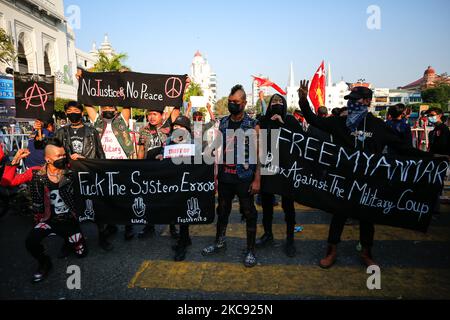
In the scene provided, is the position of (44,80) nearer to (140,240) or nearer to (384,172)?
(140,240)

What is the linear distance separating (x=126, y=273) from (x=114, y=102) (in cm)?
299

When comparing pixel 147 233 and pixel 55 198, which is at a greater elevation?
pixel 55 198

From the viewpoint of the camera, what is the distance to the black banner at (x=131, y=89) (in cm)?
499

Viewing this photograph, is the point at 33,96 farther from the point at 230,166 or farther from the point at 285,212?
the point at 285,212

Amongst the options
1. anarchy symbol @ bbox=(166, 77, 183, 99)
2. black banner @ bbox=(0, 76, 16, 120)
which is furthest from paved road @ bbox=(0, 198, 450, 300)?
black banner @ bbox=(0, 76, 16, 120)

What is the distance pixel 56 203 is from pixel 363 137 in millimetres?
4027

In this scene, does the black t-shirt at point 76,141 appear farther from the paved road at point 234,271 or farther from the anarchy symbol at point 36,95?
the anarchy symbol at point 36,95

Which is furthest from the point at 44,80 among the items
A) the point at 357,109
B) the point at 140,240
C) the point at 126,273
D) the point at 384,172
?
the point at 384,172

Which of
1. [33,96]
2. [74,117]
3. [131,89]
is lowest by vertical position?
[74,117]

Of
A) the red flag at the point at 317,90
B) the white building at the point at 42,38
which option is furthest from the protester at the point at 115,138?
the white building at the point at 42,38

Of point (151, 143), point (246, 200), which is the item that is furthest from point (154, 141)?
point (246, 200)

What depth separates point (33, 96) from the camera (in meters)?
5.16

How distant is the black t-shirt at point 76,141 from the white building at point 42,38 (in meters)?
34.4
